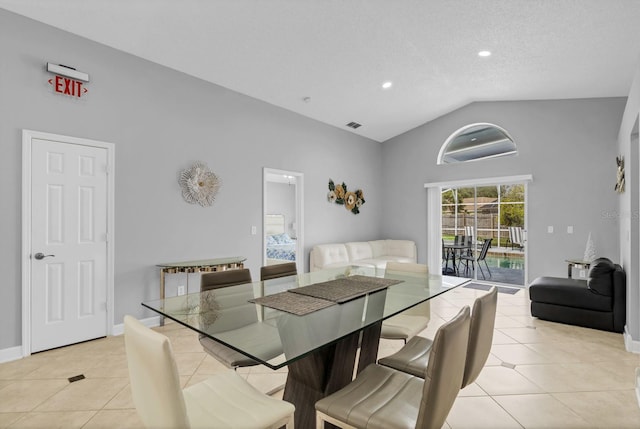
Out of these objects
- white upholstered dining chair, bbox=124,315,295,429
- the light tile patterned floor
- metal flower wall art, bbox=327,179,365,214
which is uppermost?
metal flower wall art, bbox=327,179,365,214

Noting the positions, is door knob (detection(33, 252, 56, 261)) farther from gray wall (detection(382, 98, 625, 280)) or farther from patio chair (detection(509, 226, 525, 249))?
patio chair (detection(509, 226, 525, 249))

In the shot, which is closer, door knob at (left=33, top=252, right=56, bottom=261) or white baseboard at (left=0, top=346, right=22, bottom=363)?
white baseboard at (left=0, top=346, right=22, bottom=363)

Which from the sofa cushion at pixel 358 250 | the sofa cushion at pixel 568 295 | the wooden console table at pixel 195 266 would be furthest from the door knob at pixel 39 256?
the sofa cushion at pixel 568 295

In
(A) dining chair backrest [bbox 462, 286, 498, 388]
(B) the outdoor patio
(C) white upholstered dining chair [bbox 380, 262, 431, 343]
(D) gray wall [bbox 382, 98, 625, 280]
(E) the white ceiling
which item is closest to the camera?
(A) dining chair backrest [bbox 462, 286, 498, 388]

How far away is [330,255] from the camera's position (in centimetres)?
574

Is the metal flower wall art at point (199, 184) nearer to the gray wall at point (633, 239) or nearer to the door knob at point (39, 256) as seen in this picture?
the door knob at point (39, 256)

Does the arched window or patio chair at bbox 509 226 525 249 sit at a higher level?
the arched window

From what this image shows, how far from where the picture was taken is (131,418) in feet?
6.84

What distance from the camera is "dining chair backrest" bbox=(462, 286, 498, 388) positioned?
1.64 meters

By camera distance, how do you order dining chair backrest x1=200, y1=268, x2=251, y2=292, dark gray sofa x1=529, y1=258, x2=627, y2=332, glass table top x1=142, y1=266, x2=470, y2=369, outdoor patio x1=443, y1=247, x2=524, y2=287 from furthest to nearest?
outdoor patio x1=443, y1=247, x2=524, y2=287 → dark gray sofa x1=529, y1=258, x2=627, y2=332 → dining chair backrest x1=200, y1=268, x2=251, y2=292 → glass table top x1=142, y1=266, x2=470, y2=369

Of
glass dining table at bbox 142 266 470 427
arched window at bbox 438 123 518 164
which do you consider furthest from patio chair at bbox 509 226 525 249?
glass dining table at bbox 142 266 470 427

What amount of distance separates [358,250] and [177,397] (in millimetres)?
5473

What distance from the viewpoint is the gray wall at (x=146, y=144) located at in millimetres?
2959

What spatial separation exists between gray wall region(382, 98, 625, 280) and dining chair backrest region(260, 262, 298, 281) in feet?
14.6
